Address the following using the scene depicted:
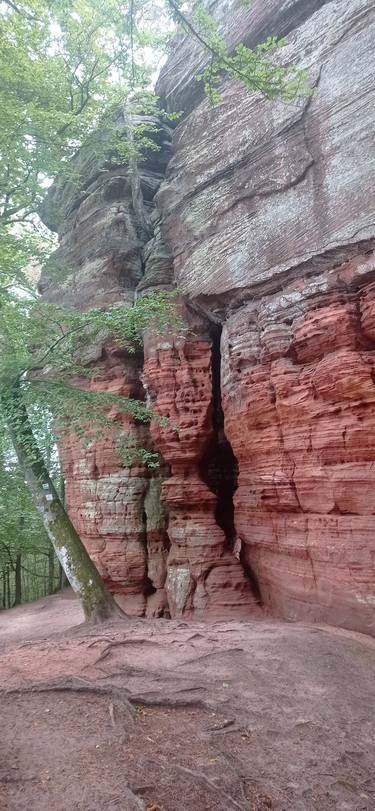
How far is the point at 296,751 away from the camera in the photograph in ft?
14.7

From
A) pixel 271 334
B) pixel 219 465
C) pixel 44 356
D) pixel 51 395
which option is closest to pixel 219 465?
pixel 219 465

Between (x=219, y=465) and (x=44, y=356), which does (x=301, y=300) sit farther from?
(x=219, y=465)

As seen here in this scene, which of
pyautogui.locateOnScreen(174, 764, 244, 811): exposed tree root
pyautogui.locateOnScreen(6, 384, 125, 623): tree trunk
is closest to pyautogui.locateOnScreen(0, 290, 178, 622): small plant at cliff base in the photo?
pyautogui.locateOnScreen(6, 384, 125, 623): tree trunk

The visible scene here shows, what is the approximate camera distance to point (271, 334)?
998 centimetres

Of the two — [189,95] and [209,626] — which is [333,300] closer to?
[209,626]

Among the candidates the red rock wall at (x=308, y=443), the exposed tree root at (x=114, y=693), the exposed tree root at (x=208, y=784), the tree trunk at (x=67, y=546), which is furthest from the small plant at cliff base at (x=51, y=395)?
the exposed tree root at (x=208, y=784)

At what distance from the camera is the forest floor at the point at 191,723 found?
3.74m

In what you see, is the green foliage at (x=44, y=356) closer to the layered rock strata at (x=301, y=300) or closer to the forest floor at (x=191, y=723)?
the layered rock strata at (x=301, y=300)

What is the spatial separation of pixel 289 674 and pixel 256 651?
0.98 m

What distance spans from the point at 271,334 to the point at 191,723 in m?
7.13

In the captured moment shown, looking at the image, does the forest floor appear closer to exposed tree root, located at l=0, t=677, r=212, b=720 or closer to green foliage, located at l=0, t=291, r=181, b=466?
exposed tree root, located at l=0, t=677, r=212, b=720

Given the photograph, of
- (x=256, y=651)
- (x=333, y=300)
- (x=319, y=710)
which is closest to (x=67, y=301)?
(x=333, y=300)

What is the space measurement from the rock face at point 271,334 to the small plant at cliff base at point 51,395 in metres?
1.98

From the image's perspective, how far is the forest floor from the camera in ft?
12.3
